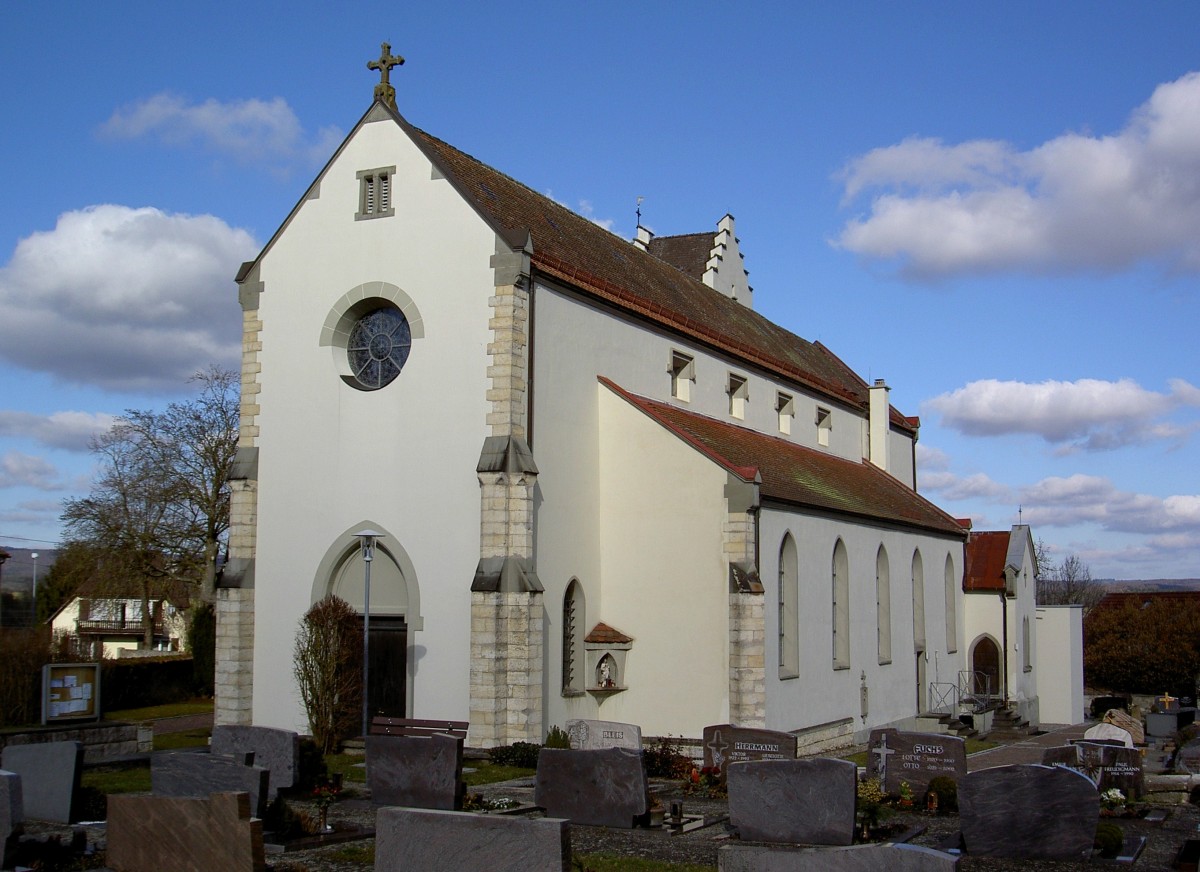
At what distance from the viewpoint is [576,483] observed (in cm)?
2289

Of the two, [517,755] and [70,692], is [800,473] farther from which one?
[70,692]

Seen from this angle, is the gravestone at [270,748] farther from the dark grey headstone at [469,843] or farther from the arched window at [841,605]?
the arched window at [841,605]

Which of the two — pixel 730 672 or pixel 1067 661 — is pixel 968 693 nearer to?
pixel 1067 661

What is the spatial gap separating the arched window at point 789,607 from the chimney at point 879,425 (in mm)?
A: 16008

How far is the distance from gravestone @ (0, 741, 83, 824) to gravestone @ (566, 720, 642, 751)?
6.40 m

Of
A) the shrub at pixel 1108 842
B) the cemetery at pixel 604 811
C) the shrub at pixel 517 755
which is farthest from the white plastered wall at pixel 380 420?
the shrub at pixel 1108 842

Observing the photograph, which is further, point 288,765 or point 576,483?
point 576,483

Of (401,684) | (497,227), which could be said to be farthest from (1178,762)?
(497,227)

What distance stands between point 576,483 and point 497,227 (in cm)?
495

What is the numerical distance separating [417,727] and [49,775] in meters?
6.04

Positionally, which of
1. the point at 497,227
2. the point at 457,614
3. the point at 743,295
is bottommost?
the point at 457,614

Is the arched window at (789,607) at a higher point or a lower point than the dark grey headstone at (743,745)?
higher

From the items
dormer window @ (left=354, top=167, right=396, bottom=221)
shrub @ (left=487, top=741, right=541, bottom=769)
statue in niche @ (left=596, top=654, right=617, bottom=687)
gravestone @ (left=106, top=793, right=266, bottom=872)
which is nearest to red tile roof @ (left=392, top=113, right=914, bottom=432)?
dormer window @ (left=354, top=167, right=396, bottom=221)

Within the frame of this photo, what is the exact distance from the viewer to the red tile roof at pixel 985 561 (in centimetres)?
3806
